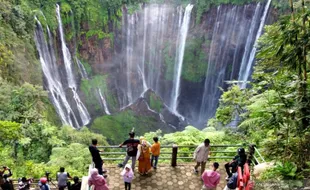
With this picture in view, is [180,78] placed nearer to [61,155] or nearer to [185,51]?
[185,51]

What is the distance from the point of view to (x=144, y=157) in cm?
717

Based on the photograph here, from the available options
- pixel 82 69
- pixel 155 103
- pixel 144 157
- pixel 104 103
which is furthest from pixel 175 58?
pixel 144 157

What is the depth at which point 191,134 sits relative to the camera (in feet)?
42.3

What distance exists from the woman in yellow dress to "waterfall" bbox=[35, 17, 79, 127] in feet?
49.9

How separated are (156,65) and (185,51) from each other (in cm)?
362

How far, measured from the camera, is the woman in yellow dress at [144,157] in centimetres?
707

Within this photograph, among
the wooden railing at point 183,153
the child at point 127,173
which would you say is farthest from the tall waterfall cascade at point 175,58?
the child at point 127,173

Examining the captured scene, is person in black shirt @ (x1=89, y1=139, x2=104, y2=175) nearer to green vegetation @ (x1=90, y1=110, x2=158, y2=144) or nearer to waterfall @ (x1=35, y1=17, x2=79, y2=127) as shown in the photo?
waterfall @ (x1=35, y1=17, x2=79, y2=127)

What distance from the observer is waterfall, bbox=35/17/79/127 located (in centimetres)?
2186

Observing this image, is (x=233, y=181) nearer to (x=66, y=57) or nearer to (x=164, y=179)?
(x=164, y=179)

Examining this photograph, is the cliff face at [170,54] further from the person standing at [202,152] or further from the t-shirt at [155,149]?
the person standing at [202,152]

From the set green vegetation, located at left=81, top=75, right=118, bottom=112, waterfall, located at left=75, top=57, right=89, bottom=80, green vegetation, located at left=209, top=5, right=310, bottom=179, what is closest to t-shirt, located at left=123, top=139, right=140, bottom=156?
green vegetation, located at left=209, top=5, right=310, bottom=179

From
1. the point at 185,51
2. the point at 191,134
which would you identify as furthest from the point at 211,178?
the point at 185,51

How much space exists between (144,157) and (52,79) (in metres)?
18.1
